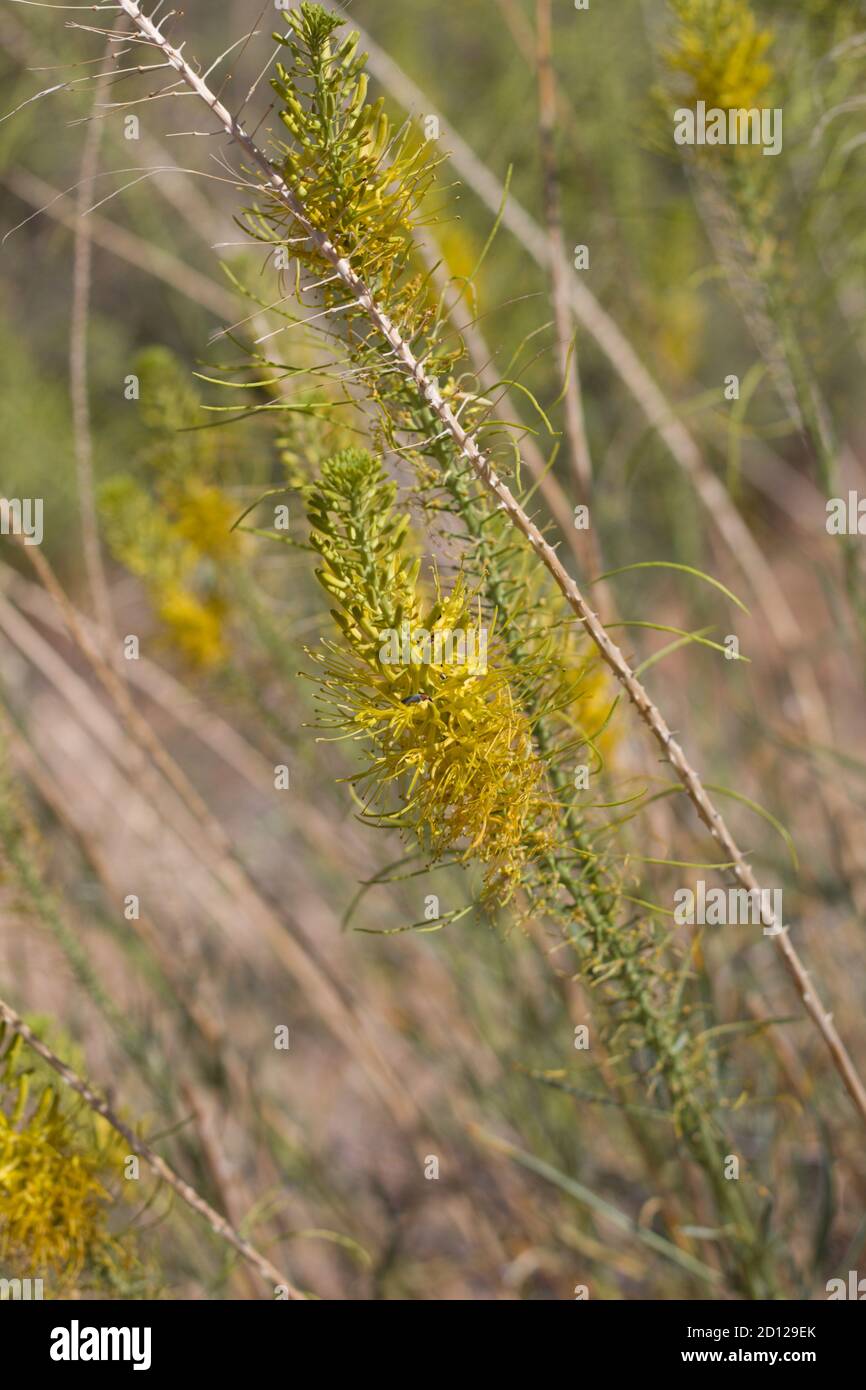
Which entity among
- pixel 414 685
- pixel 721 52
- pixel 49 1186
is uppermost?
pixel 721 52

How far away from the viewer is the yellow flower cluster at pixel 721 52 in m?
0.80

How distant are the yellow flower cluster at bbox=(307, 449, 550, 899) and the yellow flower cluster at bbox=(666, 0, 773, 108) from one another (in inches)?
21.8

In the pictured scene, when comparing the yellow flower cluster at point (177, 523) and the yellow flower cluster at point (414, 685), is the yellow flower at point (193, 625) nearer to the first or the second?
the yellow flower cluster at point (177, 523)

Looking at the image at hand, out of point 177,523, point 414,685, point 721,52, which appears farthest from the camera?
point 177,523

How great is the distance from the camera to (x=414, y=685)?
46 centimetres

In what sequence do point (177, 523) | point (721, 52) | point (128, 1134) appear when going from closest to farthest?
1. point (128, 1134)
2. point (721, 52)
3. point (177, 523)

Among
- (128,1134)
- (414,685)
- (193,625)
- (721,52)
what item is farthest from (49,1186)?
(721,52)

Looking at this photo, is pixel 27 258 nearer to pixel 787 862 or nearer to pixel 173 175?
pixel 173 175

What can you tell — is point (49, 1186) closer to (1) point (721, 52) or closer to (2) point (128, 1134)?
(2) point (128, 1134)

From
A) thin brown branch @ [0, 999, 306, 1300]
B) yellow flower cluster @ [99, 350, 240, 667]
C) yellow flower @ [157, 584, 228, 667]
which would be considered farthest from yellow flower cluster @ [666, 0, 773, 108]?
thin brown branch @ [0, 999, 306, 1300]

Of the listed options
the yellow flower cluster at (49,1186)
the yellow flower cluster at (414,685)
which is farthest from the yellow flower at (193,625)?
the yellow flower cluster at (414,685)

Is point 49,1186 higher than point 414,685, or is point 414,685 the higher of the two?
point 414,685

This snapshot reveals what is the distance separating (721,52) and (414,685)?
2.13 ft

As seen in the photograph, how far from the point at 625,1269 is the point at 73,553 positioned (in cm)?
323
